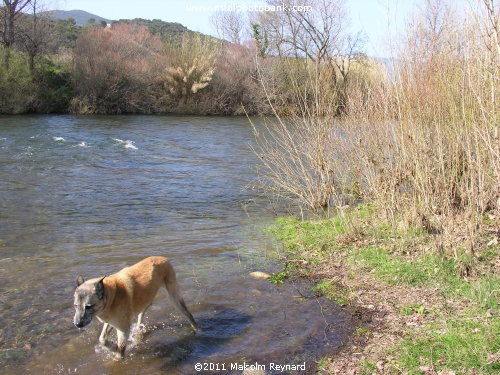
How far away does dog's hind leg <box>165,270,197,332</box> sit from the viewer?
6509 mm

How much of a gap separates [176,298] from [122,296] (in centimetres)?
88

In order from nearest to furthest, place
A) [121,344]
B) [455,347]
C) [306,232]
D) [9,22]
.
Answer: [455,347] < [121,344] < [306,232] < [9,22]

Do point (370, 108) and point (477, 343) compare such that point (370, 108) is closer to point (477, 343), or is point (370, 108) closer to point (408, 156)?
point (408, 156)

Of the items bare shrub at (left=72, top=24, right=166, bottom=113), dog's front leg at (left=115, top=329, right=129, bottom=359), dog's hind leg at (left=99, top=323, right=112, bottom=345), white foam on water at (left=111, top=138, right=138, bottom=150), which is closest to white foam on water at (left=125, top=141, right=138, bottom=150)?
white foam on water at (left=111, top=138, right=138, bottom=150)

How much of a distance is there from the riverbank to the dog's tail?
74.5 inches

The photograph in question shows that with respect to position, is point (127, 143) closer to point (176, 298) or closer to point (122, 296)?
point (176, 298)

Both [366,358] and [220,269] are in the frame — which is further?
[220,269]

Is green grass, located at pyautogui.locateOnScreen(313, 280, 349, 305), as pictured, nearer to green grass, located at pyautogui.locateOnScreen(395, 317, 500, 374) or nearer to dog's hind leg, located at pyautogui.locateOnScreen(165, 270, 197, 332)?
green grass, located at pyautogui.locateOnScreen(395, 317, 500, 374)

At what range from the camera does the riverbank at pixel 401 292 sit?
17.4ft

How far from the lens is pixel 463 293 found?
661 centimetres

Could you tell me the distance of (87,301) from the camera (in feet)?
17.7

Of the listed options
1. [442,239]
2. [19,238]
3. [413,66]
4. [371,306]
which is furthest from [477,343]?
[19,238]

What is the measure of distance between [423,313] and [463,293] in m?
0.71

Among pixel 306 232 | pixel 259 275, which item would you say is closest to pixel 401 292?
pixel 259 275
